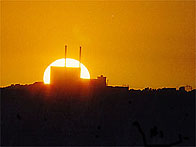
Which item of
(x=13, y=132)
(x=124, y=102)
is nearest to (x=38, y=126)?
(x=13, y=132)

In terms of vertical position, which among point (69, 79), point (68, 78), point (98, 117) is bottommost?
point (98, 117)

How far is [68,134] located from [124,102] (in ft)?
31.9

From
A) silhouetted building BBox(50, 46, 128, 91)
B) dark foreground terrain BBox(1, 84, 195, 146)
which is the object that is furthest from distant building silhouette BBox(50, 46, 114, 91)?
dark foreground terrain BBox(1, 84, 195, 146)

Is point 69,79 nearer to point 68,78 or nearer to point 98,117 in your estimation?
point 68,78

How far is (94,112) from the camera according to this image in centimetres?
5147

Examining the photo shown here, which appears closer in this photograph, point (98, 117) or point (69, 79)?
point (98, 117)

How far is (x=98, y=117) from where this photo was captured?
164ft

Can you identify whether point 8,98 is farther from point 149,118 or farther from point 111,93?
point 149,118

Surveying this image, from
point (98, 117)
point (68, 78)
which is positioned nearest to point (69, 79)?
point (68, 78)

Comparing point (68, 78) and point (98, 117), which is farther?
point (68, 78)

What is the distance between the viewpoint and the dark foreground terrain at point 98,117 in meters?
44.3

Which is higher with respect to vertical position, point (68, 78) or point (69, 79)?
point (68, 78)

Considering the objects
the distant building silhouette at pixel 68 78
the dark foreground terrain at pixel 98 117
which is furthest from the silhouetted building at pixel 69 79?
the dark foreground terrain at pixel 98 117

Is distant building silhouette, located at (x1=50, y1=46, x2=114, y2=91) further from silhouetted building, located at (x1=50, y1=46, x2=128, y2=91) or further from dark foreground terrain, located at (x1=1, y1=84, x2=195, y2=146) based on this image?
dark foreground terrain, located at (x1=1, y1=84, x2=195, y2=146)
